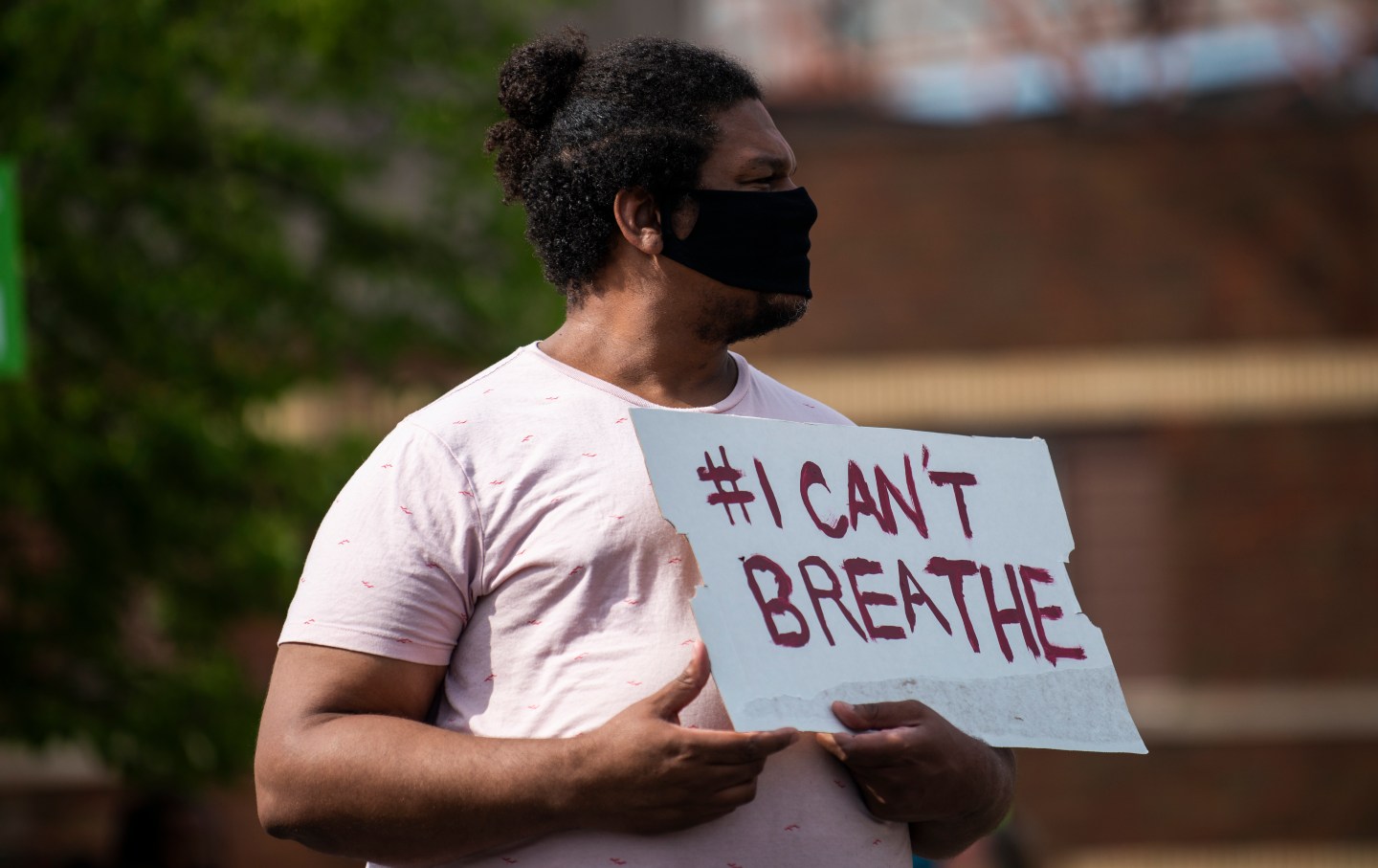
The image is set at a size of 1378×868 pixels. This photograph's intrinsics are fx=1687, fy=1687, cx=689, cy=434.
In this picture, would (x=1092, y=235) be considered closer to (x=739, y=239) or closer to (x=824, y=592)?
(x=739, y=239)

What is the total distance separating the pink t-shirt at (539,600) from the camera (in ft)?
6.41

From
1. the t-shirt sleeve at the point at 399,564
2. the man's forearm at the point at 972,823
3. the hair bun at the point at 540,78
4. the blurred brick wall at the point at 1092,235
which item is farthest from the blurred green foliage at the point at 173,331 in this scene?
the blurred brick wall at the point at 1092,235

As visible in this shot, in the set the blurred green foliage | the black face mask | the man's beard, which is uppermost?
the black face mask

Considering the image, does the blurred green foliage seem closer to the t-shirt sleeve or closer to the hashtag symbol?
the t-shirt sleeve

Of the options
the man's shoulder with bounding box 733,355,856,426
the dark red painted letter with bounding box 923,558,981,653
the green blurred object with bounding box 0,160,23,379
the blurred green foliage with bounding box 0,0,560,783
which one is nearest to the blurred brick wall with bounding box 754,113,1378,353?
the blurred green foliage with bounding box 0,0,560,783

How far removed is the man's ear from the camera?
215cm

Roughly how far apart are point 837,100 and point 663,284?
11.6 metres

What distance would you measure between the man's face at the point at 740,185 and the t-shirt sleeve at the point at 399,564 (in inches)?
15.8

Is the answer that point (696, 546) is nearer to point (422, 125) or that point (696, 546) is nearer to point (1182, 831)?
point (422, 125)

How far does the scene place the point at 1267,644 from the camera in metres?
11.3

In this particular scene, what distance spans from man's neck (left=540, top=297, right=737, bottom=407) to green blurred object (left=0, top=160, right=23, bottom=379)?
9.00 ft

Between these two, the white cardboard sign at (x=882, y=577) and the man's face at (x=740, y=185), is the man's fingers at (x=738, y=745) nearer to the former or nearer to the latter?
the white cardboard sign at (x=882, y=577)

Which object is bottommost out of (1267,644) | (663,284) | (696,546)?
(1267,644)

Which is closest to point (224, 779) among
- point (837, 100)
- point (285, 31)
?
point (285, 31)
